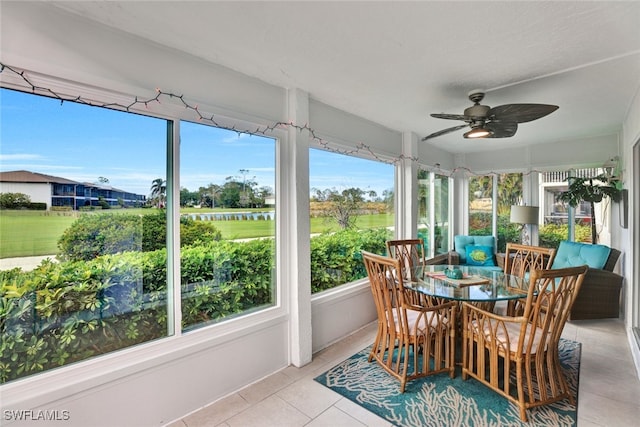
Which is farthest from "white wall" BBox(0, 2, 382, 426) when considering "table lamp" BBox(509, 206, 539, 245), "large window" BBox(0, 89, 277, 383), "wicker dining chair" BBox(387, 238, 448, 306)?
"table lamp" BBox(509, 206, 539, 245)

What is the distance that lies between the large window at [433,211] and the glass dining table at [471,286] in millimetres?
1774

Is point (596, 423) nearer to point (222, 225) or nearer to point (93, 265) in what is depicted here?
point (222, 225)

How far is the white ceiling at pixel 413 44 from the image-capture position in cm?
162

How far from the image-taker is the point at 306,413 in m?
2.09

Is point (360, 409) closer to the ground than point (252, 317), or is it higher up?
closer to the ground

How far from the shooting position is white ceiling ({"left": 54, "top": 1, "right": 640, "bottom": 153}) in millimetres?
1617

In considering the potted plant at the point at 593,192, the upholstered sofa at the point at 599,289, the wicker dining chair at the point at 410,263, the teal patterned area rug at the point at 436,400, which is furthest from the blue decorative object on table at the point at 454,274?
the potted plant at the point at 593,192

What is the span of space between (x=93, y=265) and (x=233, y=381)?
1.33 meters

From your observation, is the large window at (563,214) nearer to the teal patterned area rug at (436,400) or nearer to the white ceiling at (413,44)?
the white ceiling at (413,44)

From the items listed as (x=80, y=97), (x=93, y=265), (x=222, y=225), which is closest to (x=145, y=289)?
(x=93, y=265)

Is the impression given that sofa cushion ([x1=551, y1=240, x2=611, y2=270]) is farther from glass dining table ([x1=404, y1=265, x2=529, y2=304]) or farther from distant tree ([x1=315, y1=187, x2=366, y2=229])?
distant tree ([x1=315, y1=187, x2=366, y2=229])

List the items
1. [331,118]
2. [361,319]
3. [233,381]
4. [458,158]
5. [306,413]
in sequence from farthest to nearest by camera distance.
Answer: [458,158], [361,319], [331,118], [233,381], [306,413]

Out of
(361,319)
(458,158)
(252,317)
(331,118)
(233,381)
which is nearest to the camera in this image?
(233,381)

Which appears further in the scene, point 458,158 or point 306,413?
point 458,158
